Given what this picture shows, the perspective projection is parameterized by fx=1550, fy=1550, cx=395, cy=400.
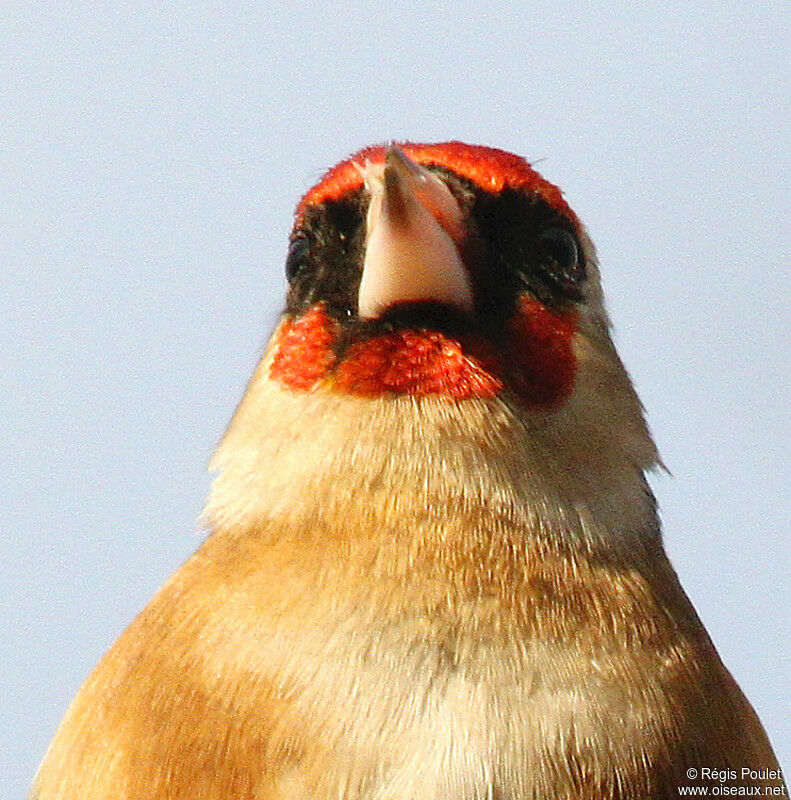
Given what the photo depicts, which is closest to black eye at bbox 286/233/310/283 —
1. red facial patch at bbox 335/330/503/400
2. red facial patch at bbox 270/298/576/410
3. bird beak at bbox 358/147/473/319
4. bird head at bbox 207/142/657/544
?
bird head at bbox 207/142/657/544

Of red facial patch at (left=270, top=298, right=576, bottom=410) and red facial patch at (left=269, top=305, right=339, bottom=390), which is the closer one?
red facial patch at (left=270, top=298, right=576, bottom=410)

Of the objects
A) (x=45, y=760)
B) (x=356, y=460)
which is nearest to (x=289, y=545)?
(x=356, y=460)

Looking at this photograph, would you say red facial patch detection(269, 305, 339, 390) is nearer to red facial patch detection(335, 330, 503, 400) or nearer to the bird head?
the bird head

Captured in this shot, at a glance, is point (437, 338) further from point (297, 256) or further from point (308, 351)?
point (297, 256)

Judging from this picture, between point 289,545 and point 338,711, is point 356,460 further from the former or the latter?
point 338,711

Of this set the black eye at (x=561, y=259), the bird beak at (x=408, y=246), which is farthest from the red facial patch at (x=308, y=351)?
the black eye at (x=561, y=259)

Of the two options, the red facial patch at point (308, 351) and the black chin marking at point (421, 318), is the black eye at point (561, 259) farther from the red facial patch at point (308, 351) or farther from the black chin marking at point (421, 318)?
the red facial patch at point (308, 351)

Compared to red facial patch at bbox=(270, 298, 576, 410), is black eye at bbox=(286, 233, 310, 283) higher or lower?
higher
